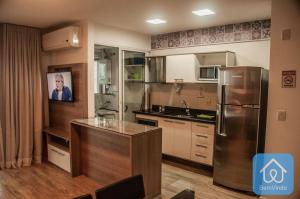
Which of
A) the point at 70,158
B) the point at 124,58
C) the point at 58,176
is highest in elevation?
the point at 124,58

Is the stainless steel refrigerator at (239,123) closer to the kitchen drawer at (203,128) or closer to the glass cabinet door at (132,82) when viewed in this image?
the kitchen drawer at (203,128)

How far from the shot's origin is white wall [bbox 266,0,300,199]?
2.67 metres

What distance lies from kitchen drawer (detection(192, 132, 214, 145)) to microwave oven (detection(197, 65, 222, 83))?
97cm

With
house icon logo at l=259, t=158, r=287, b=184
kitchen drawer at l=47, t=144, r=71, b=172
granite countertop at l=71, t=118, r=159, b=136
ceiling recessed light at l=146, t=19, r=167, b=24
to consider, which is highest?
ceiling recessed light at l=146, t=19, r=167, b=24

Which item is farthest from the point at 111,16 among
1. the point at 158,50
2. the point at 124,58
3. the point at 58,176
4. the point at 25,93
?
the point at 58,176

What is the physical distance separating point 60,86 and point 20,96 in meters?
0.73

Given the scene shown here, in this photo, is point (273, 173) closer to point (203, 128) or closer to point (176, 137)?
point (203, 128)

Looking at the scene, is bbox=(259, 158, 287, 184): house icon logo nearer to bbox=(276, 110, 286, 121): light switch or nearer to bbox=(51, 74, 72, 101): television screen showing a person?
bbox=(276, 110, 286, 121): light switch

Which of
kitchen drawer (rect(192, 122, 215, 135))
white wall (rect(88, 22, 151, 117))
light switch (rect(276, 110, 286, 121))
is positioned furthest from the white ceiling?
kitchen drawer (rect(192, 122, 215, 135))

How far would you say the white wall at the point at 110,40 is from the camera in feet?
13.0

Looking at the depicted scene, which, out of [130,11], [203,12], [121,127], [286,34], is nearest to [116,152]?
[121,127]

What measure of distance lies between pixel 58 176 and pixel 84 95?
140 cm

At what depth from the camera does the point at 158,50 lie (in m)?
5.27

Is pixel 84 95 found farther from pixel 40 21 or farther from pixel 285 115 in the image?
pixel 285 115
